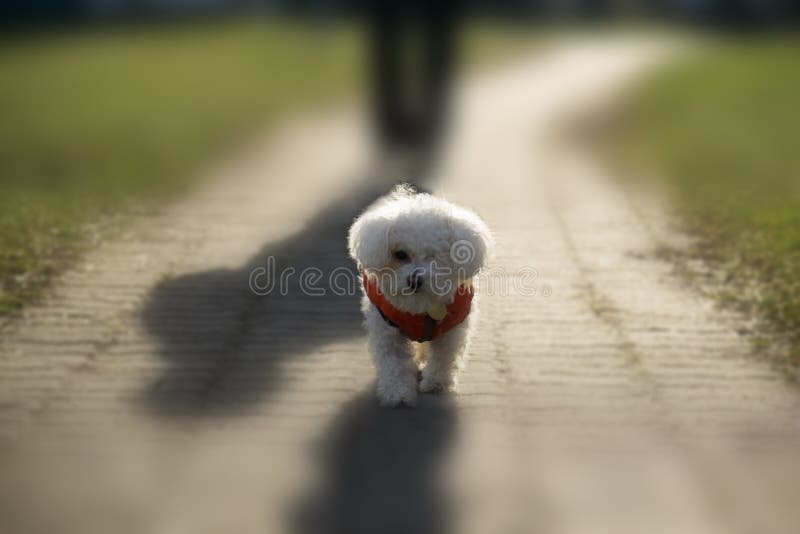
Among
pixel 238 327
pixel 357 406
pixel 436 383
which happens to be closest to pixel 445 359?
pixel 436 383

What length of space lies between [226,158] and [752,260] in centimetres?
690

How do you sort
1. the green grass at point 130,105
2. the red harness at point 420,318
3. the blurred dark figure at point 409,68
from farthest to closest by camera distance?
the blurred dark figure at point 409,68, the green grass at point 130,105, the red harness at point 420,318

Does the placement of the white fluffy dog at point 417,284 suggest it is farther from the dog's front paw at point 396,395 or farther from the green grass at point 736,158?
the green grass at point 736,158

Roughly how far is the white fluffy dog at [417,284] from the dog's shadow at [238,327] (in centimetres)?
67

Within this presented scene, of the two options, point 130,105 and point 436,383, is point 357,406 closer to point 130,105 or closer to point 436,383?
point 436,383

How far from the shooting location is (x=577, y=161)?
13.0 m

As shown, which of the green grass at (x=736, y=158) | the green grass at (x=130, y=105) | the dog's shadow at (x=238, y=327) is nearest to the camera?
the dog's shadow at (x=238, y=327)

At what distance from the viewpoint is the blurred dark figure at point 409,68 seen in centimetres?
1412

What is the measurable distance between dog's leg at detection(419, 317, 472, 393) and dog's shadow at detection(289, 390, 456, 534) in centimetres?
8

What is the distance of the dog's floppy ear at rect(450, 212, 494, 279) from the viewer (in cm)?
496

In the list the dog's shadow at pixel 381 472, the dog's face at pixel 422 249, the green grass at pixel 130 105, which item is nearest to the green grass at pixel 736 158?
the dog's face at pixel 422 249

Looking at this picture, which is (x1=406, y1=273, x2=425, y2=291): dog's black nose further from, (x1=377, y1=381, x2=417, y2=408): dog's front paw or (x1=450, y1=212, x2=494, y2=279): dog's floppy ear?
(x1=377, y1=381, x2=417, y2=408): dog's front paw

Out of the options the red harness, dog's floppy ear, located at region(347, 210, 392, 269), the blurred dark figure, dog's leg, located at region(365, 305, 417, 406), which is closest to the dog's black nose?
dog's floppy ear, located at region(347, 210, 392, 269)

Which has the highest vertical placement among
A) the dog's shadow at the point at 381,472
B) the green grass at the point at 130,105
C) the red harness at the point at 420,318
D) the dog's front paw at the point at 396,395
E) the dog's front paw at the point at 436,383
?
the red harness at the point at 420,318
